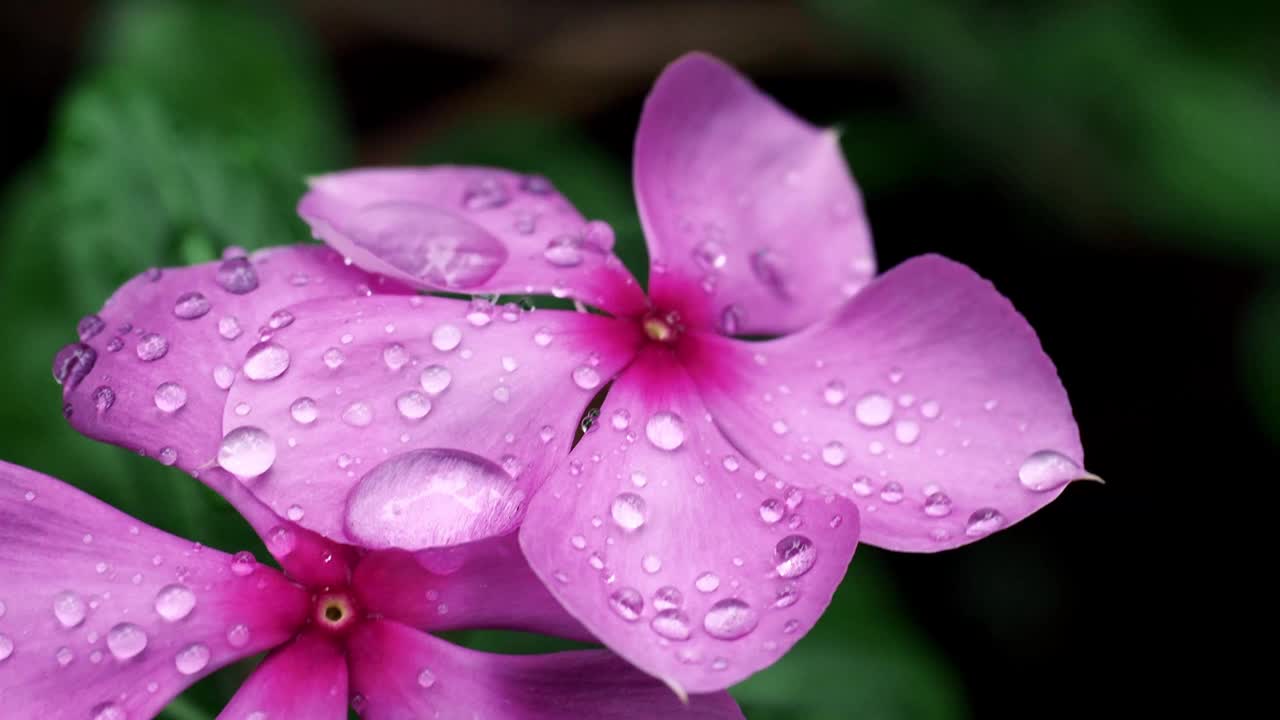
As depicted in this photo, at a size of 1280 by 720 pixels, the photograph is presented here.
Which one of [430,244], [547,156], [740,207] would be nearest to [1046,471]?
[740,207]

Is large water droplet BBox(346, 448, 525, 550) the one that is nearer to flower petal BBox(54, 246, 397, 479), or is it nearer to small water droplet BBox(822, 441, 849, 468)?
flower petal BBox(54, 246, 397, 479)

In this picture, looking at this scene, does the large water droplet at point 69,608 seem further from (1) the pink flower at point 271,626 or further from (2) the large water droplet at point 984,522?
(2) the large water droplet at point 984,522

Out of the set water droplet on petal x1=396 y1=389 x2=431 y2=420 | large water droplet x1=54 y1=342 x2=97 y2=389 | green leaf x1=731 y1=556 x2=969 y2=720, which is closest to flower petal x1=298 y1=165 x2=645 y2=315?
water droplet on petal x1=396 y1=389 x2=431 y2=420

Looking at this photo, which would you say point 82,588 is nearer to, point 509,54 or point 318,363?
point 318,363

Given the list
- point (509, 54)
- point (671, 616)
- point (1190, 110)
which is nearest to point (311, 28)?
point (509, 54)

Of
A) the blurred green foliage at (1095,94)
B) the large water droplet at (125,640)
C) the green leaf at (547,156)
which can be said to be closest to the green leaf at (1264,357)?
the blurred green foliage at (1095,94)
